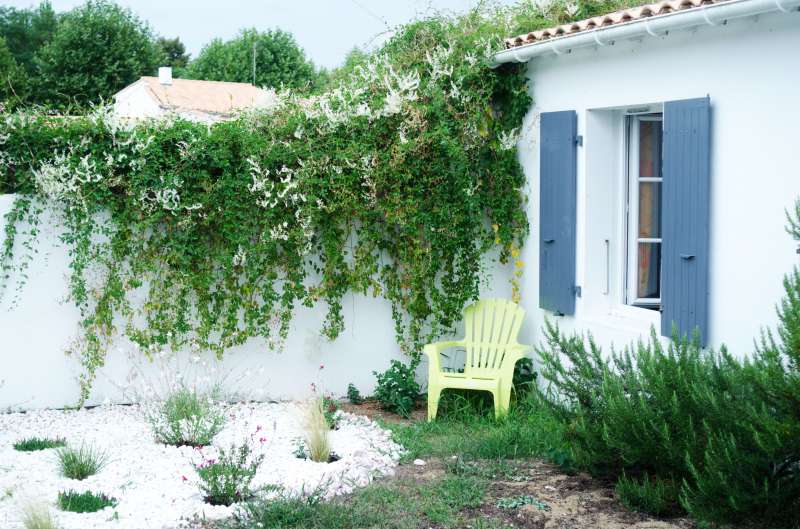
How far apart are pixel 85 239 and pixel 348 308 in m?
2.22

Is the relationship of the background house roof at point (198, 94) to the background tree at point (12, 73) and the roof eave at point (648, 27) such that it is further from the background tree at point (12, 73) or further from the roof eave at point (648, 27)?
the roof eave at point (648, 27)

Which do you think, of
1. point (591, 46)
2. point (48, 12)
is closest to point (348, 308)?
point (591, 46)

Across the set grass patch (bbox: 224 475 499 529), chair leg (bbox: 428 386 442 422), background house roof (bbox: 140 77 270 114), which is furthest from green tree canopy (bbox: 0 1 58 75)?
grass patch (bbox: 224 475 499 529)

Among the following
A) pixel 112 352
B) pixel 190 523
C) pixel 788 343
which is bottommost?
pixel 190 523

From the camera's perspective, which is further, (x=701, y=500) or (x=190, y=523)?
(x=190, y=523)

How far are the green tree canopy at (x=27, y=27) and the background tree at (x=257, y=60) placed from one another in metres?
6.36

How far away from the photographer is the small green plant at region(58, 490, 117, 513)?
4789 mm

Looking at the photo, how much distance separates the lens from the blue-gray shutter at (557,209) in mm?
6727

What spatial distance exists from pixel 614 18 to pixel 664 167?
107 centimetres

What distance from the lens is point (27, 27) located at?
39656 millimetres

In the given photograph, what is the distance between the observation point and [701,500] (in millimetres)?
4266

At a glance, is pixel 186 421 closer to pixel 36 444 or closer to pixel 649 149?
pixel 36 444

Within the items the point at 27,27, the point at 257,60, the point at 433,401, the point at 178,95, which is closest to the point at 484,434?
the point at 433,401

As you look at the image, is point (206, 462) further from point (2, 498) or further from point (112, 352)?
point (112, 352)
